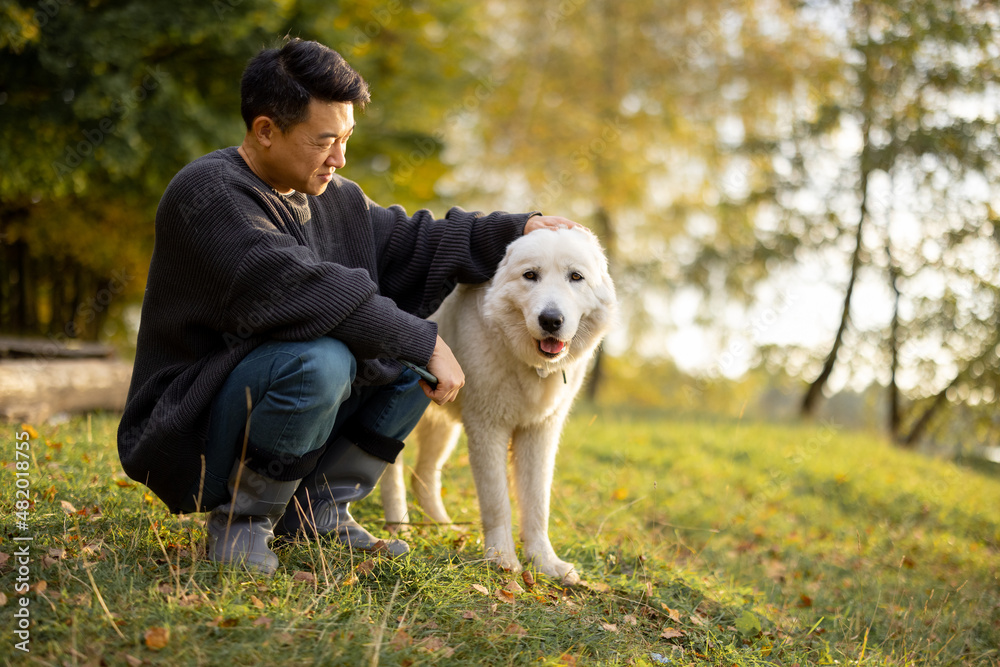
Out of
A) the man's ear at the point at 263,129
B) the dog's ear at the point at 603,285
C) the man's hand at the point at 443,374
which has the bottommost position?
the man's hand at the point at 443,374

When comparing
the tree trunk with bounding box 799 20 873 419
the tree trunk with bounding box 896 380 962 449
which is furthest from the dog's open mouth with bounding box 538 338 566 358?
the tree trunk with bounding box 896 380 962 449

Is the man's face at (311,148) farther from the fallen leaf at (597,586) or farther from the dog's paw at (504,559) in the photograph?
the fallen leaf at (597,586)

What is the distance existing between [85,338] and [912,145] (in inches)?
493

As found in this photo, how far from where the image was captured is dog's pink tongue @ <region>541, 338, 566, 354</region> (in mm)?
2877

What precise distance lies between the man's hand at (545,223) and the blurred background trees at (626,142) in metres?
3.52

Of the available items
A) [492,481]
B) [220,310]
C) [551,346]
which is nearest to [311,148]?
[220,310]

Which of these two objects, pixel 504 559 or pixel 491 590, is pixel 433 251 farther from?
pixel 491 590

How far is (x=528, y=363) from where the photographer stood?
3.04 meters

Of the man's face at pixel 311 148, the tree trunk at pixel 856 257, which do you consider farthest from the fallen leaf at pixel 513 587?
the tree trunk at pixel 856 257

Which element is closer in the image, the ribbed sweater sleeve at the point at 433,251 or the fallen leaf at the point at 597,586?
the fallen leaf at the point at 597,586

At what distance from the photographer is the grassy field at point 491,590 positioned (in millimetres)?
2025

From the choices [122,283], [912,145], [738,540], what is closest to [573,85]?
[912,145]

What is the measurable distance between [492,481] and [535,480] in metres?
0.22

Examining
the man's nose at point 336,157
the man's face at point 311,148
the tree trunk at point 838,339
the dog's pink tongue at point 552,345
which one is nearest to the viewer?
the man's face at point 311,148
